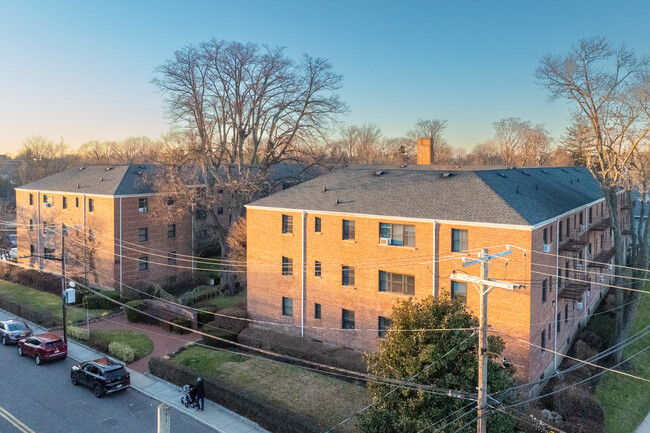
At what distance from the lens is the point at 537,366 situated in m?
22.7

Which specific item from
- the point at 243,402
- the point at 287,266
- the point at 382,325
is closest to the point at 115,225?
the point at 287,266

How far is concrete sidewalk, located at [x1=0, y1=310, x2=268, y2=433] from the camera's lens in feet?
66.4

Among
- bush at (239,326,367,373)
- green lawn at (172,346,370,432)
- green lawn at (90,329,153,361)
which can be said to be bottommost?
green lawn at (172,346,370,432)

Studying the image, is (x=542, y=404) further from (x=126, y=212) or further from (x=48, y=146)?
(x=48, y=146)

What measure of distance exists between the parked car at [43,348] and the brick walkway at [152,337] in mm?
4176

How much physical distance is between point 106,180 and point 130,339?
1959 cm

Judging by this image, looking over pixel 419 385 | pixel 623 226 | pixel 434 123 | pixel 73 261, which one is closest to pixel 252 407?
pixel 419 385

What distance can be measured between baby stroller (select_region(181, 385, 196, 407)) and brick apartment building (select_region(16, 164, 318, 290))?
64.1 feet

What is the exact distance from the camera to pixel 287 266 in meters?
30.1

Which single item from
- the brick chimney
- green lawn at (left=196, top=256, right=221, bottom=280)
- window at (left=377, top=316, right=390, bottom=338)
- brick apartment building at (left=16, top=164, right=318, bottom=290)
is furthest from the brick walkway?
the brick chimney

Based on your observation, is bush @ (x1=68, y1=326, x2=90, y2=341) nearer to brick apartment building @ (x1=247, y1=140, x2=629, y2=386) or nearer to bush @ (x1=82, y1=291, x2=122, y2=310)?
bush @ (x1=82, y1=291, x2=122, y2=310)

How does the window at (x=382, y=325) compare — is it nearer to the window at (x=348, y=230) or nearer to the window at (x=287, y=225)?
the window at (x=348, y=230)

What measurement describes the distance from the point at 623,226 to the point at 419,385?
4491 centimetres

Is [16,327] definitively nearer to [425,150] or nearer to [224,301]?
[224,301]
